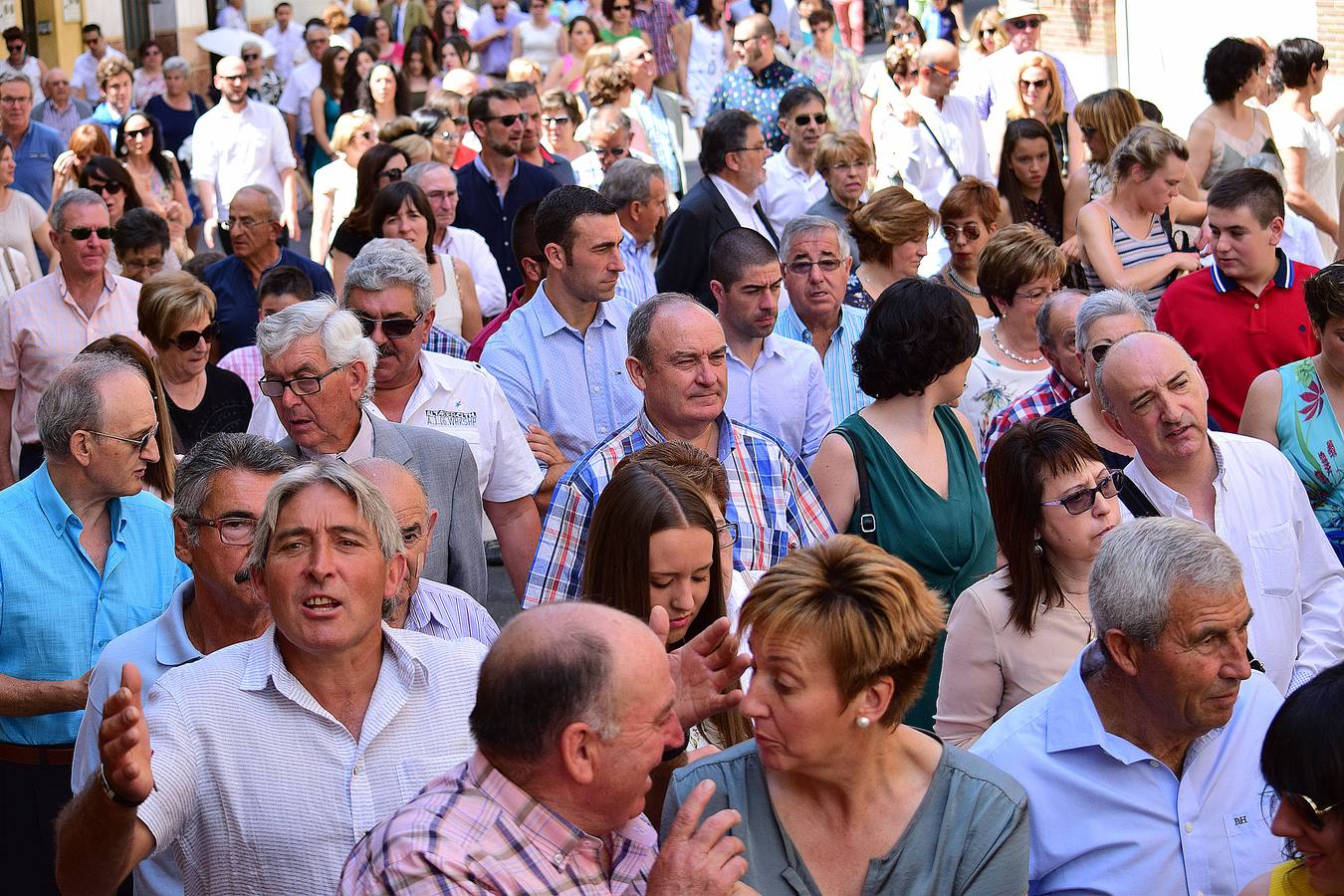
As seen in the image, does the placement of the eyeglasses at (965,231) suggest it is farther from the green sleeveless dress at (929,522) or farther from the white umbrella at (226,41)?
the white umbrella at (226,41)

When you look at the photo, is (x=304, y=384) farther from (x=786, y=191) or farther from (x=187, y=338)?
(x=786, y=191)

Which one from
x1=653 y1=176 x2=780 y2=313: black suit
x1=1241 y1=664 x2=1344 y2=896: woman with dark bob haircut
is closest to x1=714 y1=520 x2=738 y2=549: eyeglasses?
x1=1241 y1=664 x2=1344 y2=896: woman with dark bob haircut

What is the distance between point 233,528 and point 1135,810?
2132 millimetres

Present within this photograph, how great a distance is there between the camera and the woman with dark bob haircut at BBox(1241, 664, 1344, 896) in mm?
2771

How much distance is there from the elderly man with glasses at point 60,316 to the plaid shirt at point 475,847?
5089mm

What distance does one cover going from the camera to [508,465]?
5.76m

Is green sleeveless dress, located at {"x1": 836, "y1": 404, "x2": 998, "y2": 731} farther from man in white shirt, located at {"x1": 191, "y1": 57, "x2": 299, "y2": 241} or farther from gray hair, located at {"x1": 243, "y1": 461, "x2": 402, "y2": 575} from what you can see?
man in white shirt, located at {"x1": 191, "y1": 57, "x2": 299, "y2": 241}

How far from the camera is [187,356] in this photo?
22.2 feet

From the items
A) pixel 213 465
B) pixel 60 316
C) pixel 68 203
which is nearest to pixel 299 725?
pixel 213 465

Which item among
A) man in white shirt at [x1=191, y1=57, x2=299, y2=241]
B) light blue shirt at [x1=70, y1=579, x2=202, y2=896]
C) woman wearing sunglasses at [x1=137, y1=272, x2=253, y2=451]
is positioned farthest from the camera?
man in white shirt at [x1=191, y1=57, x2=299, y2=241]

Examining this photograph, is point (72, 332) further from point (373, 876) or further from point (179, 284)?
point (373, 876)

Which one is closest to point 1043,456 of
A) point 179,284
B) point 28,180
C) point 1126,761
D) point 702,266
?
point 1126,761

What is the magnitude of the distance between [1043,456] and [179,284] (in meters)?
3.99

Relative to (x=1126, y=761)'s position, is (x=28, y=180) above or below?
above
